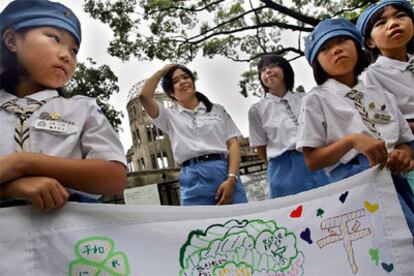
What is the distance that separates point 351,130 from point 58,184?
116cm

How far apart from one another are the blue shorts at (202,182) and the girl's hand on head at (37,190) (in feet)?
4.37

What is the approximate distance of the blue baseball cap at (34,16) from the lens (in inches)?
44.7

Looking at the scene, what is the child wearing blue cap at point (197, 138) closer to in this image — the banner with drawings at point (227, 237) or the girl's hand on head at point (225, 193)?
the girl's hand on head at point (225, 193)

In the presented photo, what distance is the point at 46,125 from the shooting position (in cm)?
108

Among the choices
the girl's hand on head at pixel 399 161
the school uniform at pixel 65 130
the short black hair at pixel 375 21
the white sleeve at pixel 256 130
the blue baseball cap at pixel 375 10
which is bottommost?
the girl's hand on head at pixel 399 161

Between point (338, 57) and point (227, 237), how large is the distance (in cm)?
96

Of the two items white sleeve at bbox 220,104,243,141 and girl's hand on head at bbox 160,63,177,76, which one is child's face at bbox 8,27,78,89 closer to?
girl's hand on head at bbox 160,63,177,76

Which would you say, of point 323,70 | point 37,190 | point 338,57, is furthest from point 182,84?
point 37,190

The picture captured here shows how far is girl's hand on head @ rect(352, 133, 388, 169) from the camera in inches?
53.7

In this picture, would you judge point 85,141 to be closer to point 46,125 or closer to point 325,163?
point 46,125

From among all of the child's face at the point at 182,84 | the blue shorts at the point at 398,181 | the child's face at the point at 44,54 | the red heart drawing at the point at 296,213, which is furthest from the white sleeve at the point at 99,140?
the child's face at the point at 182,84

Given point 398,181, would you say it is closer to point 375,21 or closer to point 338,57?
point 338,57

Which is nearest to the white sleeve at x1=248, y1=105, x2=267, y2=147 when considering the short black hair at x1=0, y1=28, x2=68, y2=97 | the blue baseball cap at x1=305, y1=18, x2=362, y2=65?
the blue baseball cap at x1=305, y1=18, x2=362, y2=65

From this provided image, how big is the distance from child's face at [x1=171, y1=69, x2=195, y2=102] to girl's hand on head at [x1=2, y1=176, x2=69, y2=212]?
1681 mm
